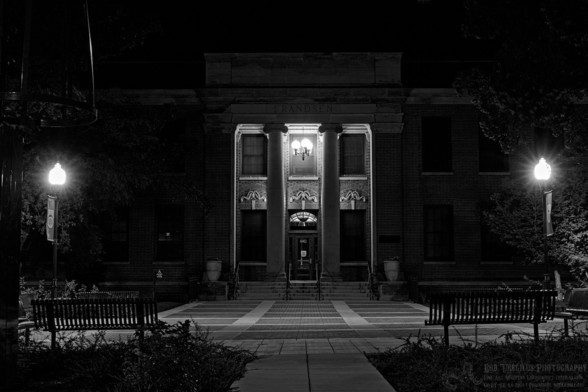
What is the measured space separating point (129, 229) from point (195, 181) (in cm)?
386

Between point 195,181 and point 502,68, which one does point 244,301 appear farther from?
point 502,68

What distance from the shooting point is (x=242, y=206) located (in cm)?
3625

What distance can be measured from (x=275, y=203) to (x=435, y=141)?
323 inches

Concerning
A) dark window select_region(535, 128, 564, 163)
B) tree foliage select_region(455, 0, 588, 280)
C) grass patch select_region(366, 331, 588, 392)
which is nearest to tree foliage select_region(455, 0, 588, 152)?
tree foliage select_region(455, 0, 588, 280)

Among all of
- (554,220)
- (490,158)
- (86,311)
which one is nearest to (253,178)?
(490,158)

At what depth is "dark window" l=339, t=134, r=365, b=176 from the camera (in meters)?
36.7

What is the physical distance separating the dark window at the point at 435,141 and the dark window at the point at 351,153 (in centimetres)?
310

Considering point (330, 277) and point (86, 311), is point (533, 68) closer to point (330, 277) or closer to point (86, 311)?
point (86, 311)

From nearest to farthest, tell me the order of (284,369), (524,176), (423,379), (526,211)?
(423,379), (284,369), (526,211), (524,176)

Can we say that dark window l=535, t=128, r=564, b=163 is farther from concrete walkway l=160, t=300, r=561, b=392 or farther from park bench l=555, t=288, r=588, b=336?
park bench l=555, t=288, r=588, b=336

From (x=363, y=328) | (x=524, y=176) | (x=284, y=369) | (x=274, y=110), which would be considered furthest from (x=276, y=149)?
(x=284, y=369)

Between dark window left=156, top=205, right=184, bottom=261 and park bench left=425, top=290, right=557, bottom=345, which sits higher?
dark window left=156, top=205, right=184, bottom=261

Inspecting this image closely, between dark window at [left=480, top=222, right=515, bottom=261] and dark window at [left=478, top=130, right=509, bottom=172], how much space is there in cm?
276

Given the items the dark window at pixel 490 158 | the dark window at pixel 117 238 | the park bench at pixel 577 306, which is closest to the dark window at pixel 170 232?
the dark window at pixel 117 238
